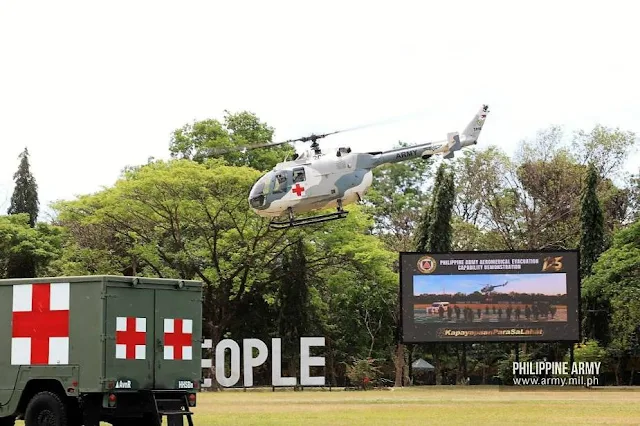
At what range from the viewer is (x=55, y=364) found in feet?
63.9

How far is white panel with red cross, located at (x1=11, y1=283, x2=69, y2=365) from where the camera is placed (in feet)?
63.9

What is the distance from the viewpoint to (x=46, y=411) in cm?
1955

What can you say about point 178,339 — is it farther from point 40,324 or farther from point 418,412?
point 418,412

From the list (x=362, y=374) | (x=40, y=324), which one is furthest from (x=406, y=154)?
(x=40, y=324)

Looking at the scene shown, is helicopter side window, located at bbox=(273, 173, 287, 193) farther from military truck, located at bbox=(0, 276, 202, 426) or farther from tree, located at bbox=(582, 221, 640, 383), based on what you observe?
military truck, located at bbox=(0, 276, 202, 426)

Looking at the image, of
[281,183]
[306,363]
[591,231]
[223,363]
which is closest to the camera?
[281,183]

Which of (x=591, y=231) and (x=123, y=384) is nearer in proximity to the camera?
(x=123, y=384)

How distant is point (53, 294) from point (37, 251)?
5026cm

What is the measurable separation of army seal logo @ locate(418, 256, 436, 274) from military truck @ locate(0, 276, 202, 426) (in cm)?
3197

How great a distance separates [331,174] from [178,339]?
2410 cm

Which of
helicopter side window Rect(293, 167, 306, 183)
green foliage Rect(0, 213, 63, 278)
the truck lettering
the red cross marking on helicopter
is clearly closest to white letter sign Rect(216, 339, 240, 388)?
the red cross marking on helicopter

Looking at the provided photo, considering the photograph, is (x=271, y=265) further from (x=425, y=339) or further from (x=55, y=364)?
(x=55, y=364)

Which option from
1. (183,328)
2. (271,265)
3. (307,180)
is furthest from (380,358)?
(183,328)

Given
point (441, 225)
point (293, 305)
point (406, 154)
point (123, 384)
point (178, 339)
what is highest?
point (406, 154)
